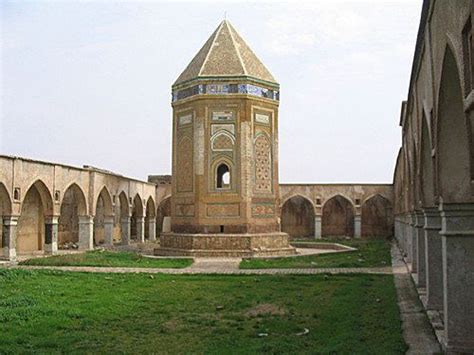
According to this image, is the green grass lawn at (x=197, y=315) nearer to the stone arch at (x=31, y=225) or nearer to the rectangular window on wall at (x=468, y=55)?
the rectangular window on wall at (x=468, y=55)

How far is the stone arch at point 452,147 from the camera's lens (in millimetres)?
6820

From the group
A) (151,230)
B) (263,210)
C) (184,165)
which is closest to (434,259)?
(263,210)

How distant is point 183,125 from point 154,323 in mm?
16954

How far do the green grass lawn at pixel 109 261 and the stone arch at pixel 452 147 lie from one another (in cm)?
1359

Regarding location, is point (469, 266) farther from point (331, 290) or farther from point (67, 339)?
point (331, 290)

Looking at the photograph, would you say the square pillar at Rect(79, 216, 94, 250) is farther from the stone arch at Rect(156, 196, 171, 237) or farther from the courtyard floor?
the stone arch at Rect(156, 196, 171, 237)

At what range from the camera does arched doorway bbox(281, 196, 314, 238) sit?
41844mm

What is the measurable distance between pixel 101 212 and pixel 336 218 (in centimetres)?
1719

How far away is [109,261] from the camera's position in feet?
66.8

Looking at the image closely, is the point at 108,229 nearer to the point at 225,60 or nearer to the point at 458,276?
the point at 225,60

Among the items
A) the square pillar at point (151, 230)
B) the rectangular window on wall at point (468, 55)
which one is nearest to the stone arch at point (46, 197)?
the square pillar at point (151, 230)

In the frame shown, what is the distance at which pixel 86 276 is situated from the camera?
15859mm

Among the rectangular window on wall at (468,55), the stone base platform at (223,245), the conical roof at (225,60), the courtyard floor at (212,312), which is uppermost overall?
the conical roof at (225,60)

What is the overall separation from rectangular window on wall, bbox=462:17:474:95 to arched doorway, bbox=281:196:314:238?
36969 mm
